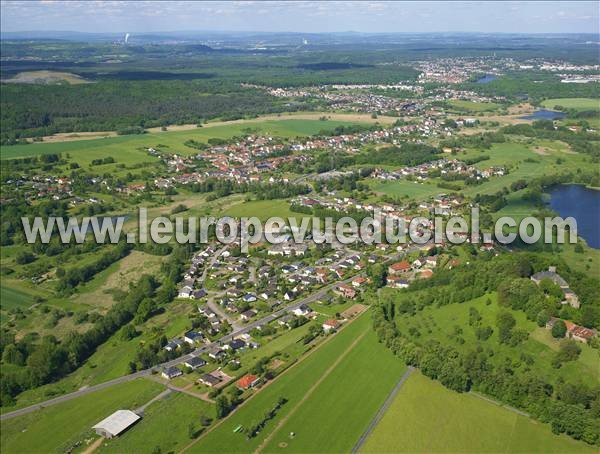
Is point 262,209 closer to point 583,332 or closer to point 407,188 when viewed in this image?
point 407,188

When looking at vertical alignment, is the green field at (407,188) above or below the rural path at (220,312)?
above

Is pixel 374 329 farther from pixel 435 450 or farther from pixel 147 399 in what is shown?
pixel 147 399

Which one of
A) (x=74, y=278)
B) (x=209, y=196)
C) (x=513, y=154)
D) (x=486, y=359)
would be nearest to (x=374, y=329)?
(x=486, y=359)

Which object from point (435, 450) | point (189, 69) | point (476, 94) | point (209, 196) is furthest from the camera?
point (189, 69)

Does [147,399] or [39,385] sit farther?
[39,385]

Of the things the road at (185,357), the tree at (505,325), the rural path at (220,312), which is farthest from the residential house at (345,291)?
the tree at (505,325)

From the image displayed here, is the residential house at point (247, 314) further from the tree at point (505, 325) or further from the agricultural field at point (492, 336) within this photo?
the tree at point (505, 325)
